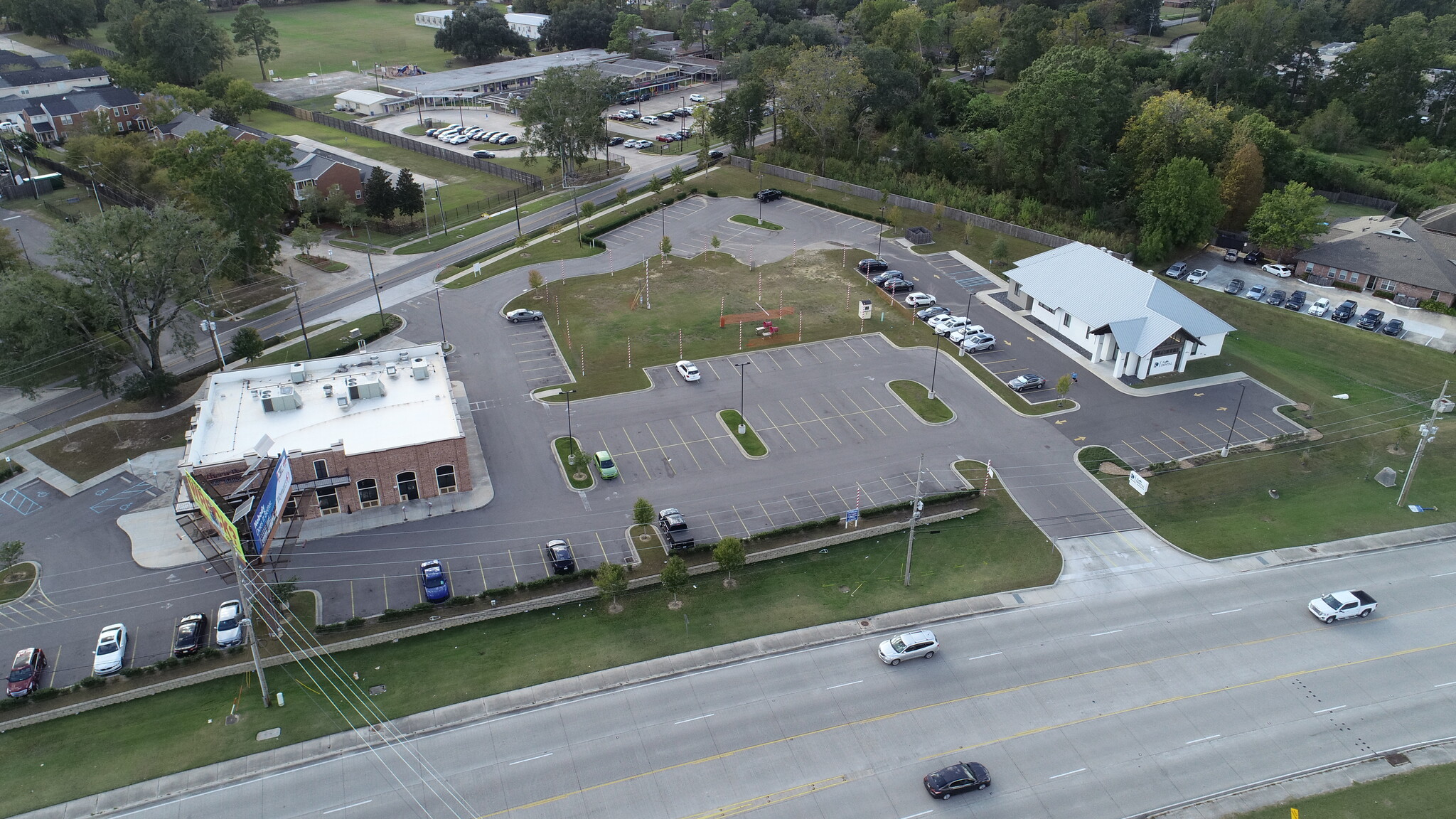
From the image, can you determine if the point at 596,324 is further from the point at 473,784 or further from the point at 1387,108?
the point at 1387,108

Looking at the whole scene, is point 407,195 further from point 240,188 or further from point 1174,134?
point 1174,134

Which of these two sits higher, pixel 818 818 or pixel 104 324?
pixel 104 324

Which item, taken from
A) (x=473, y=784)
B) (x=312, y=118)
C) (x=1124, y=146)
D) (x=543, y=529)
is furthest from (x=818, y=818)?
(x=312, y=118)

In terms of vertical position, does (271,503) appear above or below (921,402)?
above

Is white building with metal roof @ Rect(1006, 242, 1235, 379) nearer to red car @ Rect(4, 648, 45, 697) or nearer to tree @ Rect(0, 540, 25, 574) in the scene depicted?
red car @ Rect(4, 648, 45, 697)

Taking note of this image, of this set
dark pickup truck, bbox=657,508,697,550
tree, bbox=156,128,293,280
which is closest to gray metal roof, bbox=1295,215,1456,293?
dark pickup truck, bbox=657,508,697,550

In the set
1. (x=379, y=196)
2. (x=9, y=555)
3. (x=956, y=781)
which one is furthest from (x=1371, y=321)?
(x=9, y=555)
